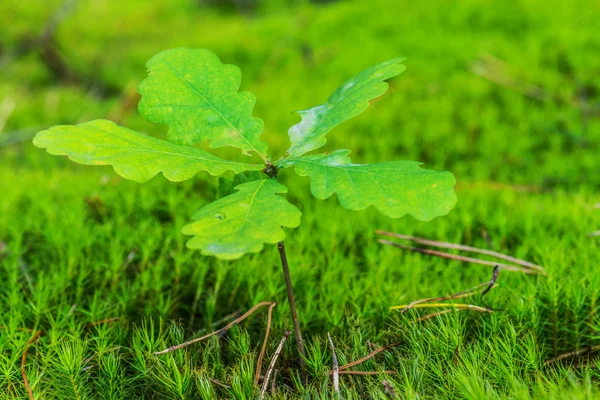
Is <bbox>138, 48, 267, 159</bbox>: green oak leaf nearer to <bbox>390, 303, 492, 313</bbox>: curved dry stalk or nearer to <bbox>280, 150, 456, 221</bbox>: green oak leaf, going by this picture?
<bbox>280, 150, 456, 221</bbox>: green oak leaf

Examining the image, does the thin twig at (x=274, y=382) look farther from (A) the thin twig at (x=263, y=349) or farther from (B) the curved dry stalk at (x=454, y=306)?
(B) the curved dry stalk at (x=454, y=306)

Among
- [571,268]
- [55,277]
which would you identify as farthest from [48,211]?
[571,268]

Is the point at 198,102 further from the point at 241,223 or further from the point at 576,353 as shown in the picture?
the point at 576,353

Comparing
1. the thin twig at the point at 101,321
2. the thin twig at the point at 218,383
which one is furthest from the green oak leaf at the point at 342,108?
the thin twig at the point at 101,321

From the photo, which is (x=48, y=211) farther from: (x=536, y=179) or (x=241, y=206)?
(x=536, y=179)

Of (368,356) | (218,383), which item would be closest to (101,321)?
(218,383)

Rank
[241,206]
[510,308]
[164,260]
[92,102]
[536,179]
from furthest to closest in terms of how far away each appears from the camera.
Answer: [92,102] < [536,179] < [164,260] < [510,308] < [241,206]

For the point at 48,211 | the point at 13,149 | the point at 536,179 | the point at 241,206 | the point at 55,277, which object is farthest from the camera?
the point at 13,149

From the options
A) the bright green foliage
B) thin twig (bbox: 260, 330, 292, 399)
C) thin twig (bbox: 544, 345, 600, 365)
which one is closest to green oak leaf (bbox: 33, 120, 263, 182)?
the bright green foliage
